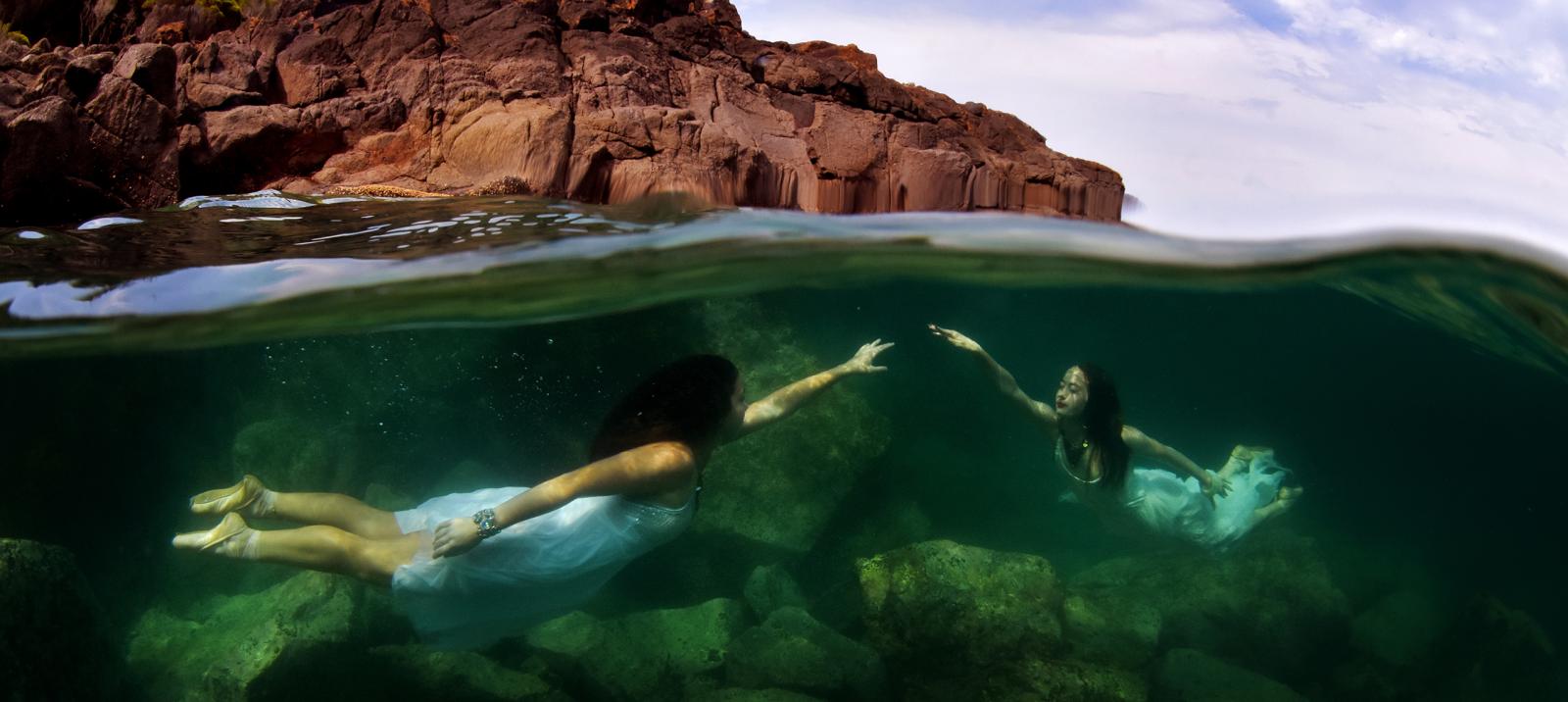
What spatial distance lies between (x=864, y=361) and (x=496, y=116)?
5381 millimetres

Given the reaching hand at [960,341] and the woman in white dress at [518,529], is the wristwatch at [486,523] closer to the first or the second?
the woman in white dress at [518,529]

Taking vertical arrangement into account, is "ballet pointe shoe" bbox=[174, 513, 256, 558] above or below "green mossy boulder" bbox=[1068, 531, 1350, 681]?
above

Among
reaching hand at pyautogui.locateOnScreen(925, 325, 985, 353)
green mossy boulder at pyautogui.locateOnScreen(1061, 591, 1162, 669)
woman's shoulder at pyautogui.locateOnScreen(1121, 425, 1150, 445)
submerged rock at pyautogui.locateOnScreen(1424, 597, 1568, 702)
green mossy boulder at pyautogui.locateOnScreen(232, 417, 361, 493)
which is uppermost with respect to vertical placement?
reaching hand at pyautogui.locateOnScreen(925, 325, 985, 353)

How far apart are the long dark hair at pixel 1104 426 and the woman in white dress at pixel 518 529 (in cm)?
399

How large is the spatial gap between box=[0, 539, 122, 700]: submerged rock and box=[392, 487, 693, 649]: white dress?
3175 millimetres

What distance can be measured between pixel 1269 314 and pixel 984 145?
441cm

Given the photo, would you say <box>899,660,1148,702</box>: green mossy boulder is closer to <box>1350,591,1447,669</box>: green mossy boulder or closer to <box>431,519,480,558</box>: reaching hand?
<box>1350,591,1447,669</box>: green mossy boulder

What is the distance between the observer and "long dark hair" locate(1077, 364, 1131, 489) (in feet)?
24.3

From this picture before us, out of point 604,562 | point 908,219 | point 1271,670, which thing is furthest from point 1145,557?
point 604,562

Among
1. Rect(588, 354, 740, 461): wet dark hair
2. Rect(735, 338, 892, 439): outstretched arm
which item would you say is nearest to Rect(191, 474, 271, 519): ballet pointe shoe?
Rect(588, 354, 740, 461): wet dark hair

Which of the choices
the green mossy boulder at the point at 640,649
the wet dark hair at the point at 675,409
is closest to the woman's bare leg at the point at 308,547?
the wet dark hair at the point at 675,409

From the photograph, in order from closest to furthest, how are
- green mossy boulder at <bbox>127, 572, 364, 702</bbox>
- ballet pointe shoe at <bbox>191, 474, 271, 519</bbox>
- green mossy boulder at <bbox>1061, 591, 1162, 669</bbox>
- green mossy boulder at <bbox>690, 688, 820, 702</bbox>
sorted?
ballet pointe shoe at <bbox>191, 474, 271, 519</bbox>, green mossy boulder at <bbox>690, 688, 820, 702</bbox>, green mossy boulder at <bbox>127, 572, 364, 702</bbox>, green mossy boulder at <bbox>1061, 591, 1162, 669</bbox>

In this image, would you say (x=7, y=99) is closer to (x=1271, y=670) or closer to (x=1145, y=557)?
(x=1145, y=557)

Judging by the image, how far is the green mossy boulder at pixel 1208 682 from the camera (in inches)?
256
